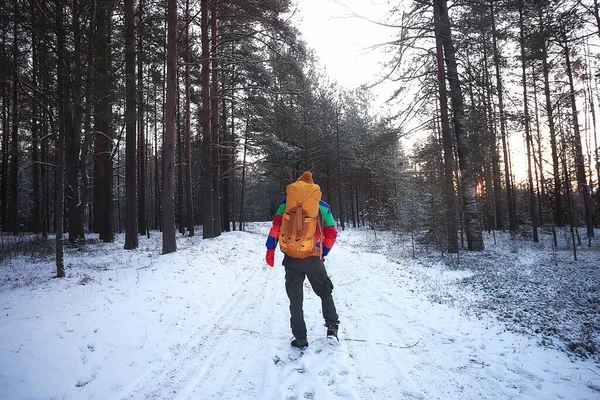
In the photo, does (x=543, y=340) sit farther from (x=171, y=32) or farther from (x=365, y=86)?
(x=171, y=32)

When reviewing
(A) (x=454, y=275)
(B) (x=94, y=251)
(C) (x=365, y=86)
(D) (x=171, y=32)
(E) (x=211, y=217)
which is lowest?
(A) (x=454, y=275)

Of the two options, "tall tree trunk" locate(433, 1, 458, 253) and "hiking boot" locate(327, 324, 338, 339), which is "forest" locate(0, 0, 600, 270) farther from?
"hiking boot" locate(327, 324, 338, 339)

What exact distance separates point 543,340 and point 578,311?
1886 millimetres

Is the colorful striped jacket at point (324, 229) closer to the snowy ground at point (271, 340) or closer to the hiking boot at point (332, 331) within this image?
the hiking boot at point (332, 331)

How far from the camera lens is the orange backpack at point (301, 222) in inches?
146

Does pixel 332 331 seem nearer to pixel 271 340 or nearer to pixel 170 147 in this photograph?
pixel 271 340

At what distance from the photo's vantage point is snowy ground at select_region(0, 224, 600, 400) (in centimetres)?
284

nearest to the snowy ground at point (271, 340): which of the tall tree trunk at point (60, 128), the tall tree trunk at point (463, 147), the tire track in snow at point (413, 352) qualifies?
the tire track in snow at point (413, 352)

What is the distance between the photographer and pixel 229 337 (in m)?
4.09

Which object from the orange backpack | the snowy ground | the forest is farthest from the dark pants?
the forest

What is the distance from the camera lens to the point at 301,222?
12.2ft

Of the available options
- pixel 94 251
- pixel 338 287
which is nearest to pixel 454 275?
pixel 338 287

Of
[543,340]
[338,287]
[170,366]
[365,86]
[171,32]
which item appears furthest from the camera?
[365,86]

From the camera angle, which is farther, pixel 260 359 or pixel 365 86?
pixel 365 86
